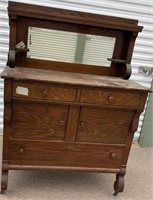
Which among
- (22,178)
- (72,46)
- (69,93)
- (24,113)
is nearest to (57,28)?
(72,46)

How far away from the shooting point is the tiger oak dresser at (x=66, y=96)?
1519 mm

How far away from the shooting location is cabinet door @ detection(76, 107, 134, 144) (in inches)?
63.7

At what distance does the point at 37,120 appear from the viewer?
1.58 m

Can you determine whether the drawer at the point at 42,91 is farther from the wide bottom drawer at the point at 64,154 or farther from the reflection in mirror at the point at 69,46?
the reflection in mirror at the point at 69,46

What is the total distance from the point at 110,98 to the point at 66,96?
0.94 feet

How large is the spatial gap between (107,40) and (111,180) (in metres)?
1.16

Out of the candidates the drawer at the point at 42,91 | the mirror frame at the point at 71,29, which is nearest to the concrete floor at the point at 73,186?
the drawer at the point at 42,91

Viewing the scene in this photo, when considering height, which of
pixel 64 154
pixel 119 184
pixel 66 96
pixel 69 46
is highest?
pixel 69 46

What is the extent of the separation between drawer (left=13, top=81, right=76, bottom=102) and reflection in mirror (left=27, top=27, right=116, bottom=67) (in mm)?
436

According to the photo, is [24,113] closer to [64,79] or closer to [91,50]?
[64,79]

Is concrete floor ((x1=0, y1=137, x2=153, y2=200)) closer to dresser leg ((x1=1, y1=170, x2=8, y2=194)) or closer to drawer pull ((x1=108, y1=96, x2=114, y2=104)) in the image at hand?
dresser leg ((x1=1, y1=170, x2=8, y2=194))

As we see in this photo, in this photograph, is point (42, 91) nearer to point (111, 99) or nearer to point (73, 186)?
point (111, 99)

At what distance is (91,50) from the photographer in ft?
6.67

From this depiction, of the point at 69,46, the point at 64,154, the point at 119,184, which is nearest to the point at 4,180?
the point at 64,154
